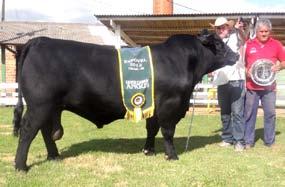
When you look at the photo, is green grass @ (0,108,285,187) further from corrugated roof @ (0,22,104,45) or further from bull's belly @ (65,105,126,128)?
corrugated roof @ (0,22,104,45)

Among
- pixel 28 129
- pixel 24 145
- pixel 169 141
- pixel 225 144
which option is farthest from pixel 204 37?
pixel 24 145

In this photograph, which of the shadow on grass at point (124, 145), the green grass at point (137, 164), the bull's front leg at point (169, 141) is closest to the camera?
the green grass at point (137, 164)

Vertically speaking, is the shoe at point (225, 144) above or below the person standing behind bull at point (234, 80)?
below

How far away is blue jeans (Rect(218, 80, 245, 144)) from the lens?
7875mm

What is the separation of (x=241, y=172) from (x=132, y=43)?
47.9ft

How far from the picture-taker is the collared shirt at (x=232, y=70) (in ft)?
25.5

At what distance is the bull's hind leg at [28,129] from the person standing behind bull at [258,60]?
11.4 ft

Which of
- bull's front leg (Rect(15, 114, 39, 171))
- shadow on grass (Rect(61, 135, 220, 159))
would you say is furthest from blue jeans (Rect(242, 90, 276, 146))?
bull's front leg (Rect(15, 114, 39, 171))

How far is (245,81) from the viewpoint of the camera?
7953 millimetres

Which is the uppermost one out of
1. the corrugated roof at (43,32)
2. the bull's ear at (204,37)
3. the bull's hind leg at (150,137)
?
the corrugated roof at (43,32)

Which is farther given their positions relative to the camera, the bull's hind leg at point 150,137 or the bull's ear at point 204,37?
the bull's hind leg at point 150,137

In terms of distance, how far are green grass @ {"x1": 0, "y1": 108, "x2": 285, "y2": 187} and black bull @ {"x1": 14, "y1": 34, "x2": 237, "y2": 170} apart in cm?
34

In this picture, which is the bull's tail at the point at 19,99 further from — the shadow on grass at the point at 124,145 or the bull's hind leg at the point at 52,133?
the shadow on grass at the point at 124,145

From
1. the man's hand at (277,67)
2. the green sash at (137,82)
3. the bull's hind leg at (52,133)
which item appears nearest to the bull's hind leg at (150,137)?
the green sash at (137,82)
